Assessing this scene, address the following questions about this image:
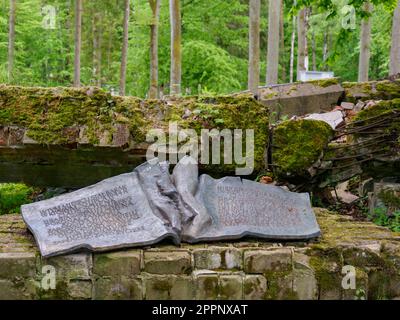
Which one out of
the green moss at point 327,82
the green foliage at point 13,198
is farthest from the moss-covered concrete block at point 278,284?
the green moss at point 327,82

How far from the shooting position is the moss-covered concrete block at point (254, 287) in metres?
4.30

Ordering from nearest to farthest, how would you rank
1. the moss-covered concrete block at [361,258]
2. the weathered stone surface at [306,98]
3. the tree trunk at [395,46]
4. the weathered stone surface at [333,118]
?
the moss-covered concrete block at [361,258], the weathered stone surface at [333,118], the weathered stone surface at [306,98], the tree trunk at [395,46]

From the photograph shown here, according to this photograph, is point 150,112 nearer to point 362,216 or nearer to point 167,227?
point 167,227

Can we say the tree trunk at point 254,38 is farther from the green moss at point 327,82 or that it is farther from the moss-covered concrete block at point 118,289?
the moss-covered concrete block at point 118,289

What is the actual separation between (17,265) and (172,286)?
1.17 meters

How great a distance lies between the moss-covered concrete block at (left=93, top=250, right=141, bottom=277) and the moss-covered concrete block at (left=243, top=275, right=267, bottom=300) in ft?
2.76

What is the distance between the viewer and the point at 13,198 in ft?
24.6

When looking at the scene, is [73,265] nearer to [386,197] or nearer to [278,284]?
[278,284]

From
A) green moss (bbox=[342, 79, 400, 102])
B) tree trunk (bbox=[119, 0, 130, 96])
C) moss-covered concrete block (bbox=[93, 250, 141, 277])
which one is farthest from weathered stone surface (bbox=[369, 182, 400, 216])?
tree trunk (bbox=[119, 0, 130, 96])

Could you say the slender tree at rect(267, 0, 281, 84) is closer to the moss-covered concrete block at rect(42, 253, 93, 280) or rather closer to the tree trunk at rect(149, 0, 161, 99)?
the tree trunk at rect(149, 0, 161, 99)

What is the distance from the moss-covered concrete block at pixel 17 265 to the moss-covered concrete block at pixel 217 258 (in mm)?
A: 1229

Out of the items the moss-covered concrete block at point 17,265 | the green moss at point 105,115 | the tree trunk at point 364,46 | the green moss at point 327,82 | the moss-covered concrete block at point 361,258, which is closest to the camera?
the moss-covered concrete block at point 17,265

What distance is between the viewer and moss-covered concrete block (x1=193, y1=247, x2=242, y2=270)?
4312 mm
